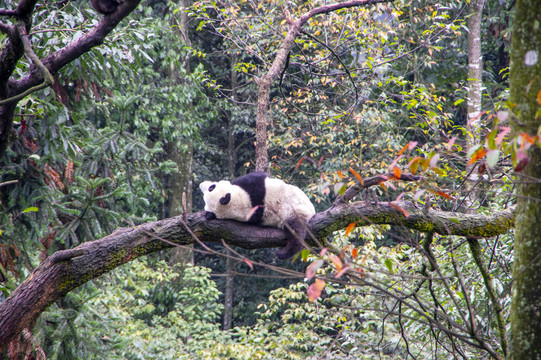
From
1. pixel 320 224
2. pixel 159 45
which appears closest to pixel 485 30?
pixel 159 45

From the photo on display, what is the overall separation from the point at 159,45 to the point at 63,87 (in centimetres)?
563

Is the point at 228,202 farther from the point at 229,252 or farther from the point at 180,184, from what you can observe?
the point at 229,252

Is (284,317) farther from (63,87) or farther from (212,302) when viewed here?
(63,87)

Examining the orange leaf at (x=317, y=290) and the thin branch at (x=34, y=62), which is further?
the thin branch at (x=34, y=62)

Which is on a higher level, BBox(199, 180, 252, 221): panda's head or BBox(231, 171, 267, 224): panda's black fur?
BBox(231, 171, 267, 224): panda's black fur

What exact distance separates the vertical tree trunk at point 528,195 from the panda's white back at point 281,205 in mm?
1838

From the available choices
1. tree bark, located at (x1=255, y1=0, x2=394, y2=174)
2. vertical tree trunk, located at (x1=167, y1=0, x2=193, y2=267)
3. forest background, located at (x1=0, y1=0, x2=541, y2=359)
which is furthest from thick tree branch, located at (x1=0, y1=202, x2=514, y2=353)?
vertical tree trunk, located at (x1=167, y1=0, x2=193, y2=267)

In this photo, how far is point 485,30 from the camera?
35.9 ft

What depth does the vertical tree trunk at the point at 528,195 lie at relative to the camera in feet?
4.82

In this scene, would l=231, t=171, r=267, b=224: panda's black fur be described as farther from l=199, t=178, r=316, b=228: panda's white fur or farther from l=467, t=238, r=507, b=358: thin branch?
l=467, t=238, r=507, b=358: thin branch

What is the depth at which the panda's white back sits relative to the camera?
3.29 metres

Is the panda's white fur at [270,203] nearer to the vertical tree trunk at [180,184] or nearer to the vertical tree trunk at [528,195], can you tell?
the vertical tree trunk at [528,195]

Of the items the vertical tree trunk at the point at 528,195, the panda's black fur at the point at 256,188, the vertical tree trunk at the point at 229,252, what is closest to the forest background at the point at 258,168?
the vertical tree trunk at the point at 528,195

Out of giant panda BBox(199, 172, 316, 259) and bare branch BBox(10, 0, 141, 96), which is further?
giant panda BBox(199, 172, 316, 259)
